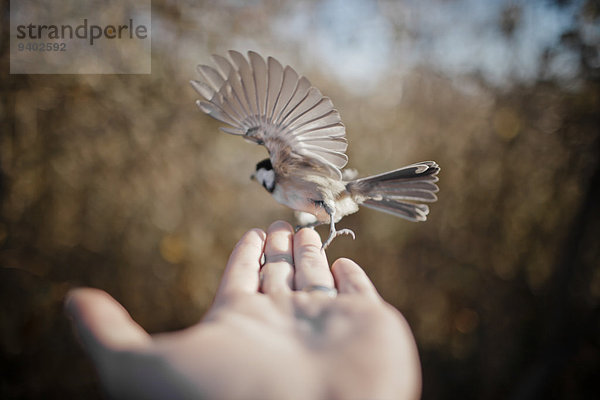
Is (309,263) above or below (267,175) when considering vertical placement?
below

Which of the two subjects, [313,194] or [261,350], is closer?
[261,350]

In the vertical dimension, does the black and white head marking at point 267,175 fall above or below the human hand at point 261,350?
above

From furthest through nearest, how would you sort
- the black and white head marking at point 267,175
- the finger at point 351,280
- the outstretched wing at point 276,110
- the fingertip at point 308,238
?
the black and white head marking at point 267,175, the fingertip at point 308,238, the outstretched wing at point 276,110, the finger at point 351,280

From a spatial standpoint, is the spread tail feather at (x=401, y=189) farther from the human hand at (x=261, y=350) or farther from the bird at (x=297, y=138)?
the human hand at (x=261, y=350)

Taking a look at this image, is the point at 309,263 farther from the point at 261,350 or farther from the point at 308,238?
the point at 261,350

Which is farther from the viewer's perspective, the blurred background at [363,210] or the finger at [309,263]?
the blurred background at [363,210]

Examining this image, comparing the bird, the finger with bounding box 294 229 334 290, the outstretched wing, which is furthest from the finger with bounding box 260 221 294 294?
the outstretched wing

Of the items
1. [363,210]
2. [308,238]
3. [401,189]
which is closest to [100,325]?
[308,238]

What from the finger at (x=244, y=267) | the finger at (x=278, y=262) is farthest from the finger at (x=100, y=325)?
the finger at (x=278, y=262)
